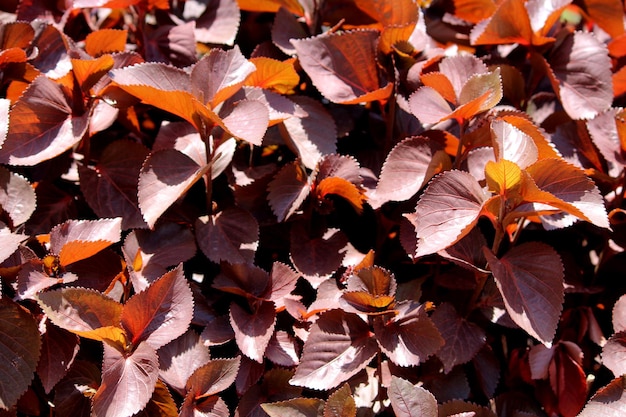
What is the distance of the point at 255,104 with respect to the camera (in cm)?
126

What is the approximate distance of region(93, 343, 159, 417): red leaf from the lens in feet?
3.55

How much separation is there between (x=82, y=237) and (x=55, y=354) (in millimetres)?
210

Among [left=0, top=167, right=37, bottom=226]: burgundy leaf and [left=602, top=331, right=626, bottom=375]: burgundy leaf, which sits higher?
[left=0, top=167, right=37, bottom=226]: burgundy leaf

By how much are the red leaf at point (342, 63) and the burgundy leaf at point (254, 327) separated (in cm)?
45

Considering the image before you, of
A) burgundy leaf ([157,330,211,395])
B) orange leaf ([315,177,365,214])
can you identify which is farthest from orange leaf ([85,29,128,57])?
burgundy leaf ([157,330,211,395])

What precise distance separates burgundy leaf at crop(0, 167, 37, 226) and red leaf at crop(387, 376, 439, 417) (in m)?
0.73

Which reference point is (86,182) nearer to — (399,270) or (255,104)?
(255,104)

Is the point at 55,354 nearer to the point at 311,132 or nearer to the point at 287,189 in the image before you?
the point at 287,189

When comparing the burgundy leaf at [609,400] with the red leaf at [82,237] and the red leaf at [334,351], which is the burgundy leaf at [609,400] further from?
Answer: the red leaf at [82,237]

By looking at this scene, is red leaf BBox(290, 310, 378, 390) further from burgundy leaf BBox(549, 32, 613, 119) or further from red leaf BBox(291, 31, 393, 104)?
burgundy leaf BBox(549, 32, 613, 119)

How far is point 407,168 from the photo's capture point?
4.35 feet

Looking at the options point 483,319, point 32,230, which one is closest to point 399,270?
point 483,319

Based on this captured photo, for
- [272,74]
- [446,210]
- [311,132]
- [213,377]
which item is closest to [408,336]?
[446,210]

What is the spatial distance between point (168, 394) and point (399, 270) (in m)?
0.60
